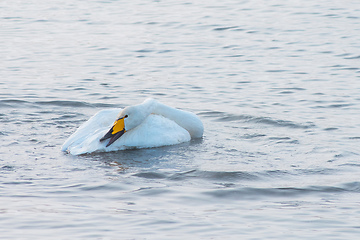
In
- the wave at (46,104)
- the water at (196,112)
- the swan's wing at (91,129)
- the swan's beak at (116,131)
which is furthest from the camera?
the wave at (46,104)

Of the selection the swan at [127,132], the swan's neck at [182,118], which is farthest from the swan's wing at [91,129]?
the swan's neck at [182,118]

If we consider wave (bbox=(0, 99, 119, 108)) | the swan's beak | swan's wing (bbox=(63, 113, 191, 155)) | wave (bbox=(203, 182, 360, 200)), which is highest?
the swan's beak

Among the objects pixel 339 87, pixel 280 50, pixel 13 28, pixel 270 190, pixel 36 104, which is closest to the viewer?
pixel 270 190

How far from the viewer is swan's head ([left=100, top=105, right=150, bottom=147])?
848cm

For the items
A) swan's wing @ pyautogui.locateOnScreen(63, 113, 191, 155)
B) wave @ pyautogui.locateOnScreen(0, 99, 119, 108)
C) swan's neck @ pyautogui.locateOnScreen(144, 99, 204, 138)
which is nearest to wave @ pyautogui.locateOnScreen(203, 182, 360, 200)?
swan's wing @ pyautogui.locateOnScreen(63, 113, 191, 155)

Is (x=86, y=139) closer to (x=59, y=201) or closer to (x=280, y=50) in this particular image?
(x=59, y=201)

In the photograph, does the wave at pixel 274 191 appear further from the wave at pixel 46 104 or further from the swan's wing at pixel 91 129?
the wave at pixel 46 104

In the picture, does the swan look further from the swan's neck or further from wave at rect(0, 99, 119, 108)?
wave at rect(0, 99, 119, 108)

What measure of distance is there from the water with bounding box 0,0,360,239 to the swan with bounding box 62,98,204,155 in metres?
0.13

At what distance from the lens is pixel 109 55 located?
15281mm

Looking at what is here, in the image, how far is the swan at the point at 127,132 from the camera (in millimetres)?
8516

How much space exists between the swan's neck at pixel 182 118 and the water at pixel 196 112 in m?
0.23

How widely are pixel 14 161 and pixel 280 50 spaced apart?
28.1 ft

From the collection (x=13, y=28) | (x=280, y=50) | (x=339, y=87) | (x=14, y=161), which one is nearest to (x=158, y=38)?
(x=280, y=50)
